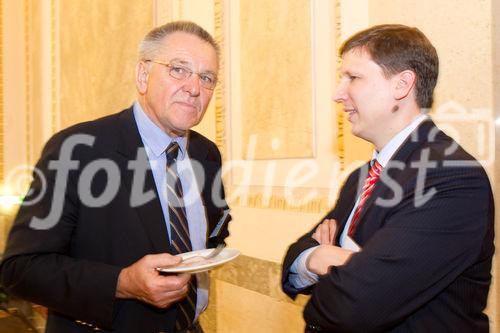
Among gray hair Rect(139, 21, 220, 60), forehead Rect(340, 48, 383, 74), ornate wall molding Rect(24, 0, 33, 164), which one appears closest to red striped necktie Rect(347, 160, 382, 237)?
forehead Rect(340, 48, 383, 74)

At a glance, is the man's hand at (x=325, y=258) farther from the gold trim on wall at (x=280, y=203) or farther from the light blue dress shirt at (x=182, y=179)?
the gold trim on wall at (x=280, y=203)

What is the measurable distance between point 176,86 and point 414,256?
1302mm

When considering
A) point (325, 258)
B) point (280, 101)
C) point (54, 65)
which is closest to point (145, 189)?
point (325, 258)

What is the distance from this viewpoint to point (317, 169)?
333cm

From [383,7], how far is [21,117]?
7.02m

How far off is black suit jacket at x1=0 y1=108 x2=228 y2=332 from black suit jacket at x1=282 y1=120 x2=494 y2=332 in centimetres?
73

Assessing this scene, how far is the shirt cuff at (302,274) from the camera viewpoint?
202 cm

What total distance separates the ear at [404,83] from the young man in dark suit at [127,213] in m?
0.89

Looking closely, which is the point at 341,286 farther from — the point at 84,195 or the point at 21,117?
the point at 21,117

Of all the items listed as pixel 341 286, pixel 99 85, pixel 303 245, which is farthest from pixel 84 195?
pixel 99 85

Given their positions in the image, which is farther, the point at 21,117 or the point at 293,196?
the point at 21,117

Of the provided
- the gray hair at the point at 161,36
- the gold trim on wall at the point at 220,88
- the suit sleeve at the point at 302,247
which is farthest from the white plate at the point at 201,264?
the gold trim on wall at the point at 220,88

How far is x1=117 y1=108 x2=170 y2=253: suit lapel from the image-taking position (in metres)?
2.11

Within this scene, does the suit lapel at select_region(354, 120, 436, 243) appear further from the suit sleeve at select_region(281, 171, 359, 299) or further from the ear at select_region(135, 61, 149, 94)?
the ear at select_region(135, 61, 149, 94)
